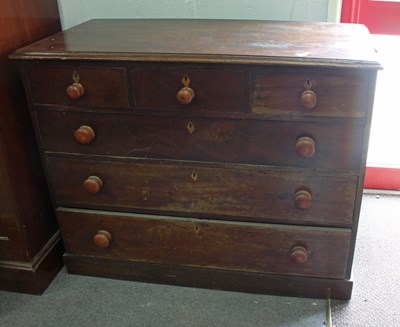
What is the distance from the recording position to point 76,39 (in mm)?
1575

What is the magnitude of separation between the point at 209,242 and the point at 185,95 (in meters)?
0.53

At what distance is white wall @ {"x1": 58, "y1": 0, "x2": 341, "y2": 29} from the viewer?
5.97 ft

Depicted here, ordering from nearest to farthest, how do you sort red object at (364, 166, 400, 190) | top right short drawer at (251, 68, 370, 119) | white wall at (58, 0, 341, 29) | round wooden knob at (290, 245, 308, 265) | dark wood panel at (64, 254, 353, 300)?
top right short drawer at (251, 68, 370, 119), round wooden knob at (290, 245, 308, 265), dark wood panel at (64, 254, 353, 300), white wall at (58, 0, 341, 29), red object at (364, 166, 400, 190)

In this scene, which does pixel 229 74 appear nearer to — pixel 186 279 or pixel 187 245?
pixel 187 245

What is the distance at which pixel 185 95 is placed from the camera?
1381mm

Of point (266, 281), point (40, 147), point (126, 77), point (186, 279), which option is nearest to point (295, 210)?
point (266, 281)

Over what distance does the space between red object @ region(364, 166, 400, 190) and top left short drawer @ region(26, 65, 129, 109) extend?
4.25 ft

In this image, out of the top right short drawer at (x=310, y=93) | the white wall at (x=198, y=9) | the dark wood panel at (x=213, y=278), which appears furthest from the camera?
the white wall at (x=198, y=9)

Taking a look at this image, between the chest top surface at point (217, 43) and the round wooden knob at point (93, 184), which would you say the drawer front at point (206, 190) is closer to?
the round wooden knob at point (93, 184)

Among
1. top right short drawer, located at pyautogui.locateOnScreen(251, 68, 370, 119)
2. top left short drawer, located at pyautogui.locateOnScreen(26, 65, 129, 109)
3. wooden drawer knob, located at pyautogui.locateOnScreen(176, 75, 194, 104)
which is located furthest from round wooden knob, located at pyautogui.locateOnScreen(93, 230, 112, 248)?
top right short drawer, located at pyautogui.locateOnScreen(251, 68, 370, 119)

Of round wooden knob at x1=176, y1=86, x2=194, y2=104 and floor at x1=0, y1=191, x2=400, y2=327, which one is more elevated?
round wooden knob at x1=176, y1=86, x2=194, y2=104

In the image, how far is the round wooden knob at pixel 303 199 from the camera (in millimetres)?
1462

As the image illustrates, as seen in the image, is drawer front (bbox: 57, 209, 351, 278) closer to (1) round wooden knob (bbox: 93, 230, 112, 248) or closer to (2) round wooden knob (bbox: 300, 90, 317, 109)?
(1) round wooden knob (bbox: 93, 230, 112, 248)

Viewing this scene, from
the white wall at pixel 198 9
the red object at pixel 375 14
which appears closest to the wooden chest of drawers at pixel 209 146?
the white wall at pixel 198 9
